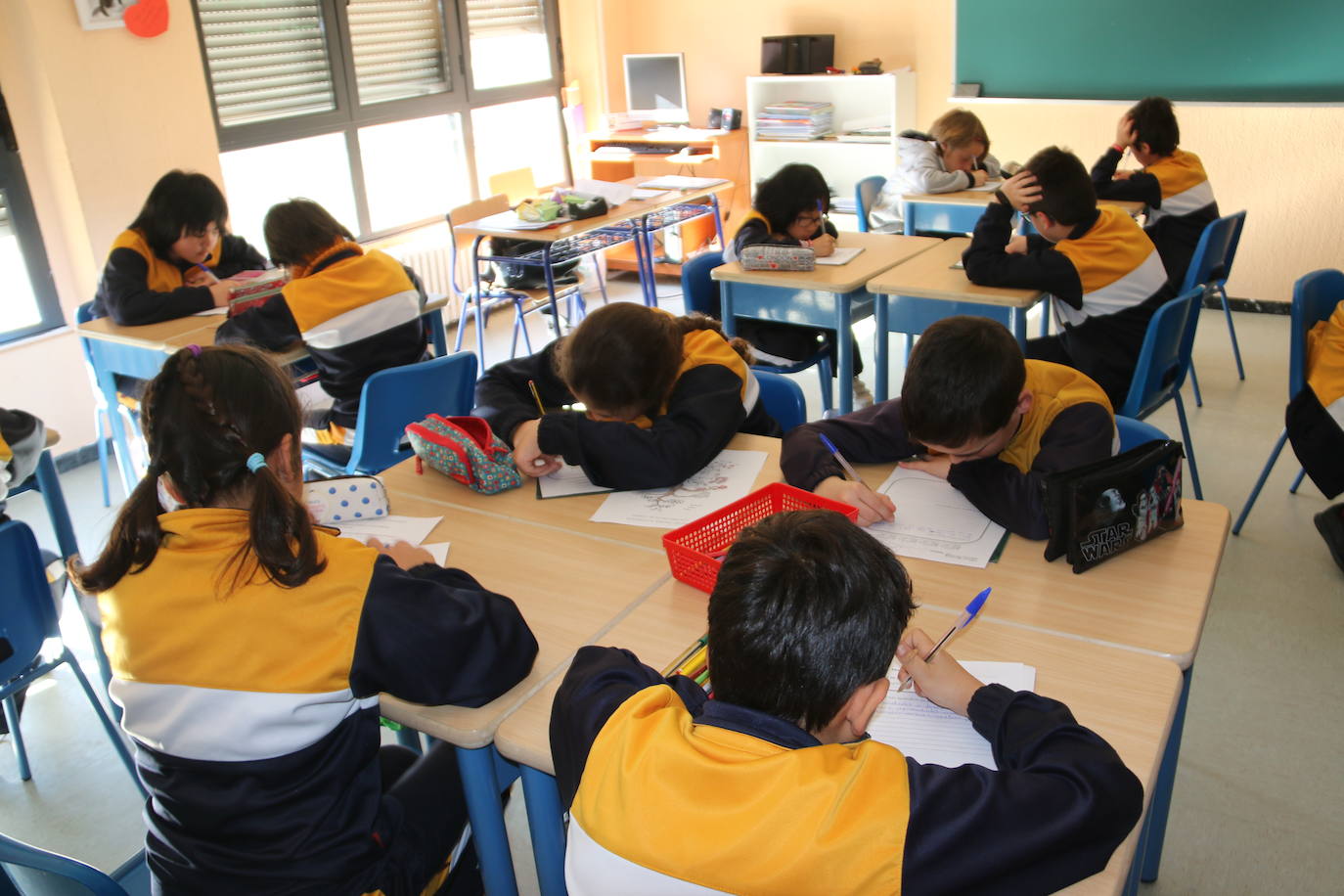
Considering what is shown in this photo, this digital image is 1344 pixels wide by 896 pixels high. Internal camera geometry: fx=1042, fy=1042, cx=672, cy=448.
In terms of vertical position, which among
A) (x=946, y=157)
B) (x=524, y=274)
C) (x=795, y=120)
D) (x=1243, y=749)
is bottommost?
(x=1243, y=749)

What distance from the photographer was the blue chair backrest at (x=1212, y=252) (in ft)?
11.8

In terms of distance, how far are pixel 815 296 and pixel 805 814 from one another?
2919 mm

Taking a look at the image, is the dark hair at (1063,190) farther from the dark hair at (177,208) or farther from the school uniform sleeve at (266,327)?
the dark hair at (177,208)

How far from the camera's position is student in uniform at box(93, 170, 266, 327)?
326cm

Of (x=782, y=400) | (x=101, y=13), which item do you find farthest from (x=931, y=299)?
(x=101, y=13)

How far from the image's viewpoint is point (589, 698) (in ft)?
3.63

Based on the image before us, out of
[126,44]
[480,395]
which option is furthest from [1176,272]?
[126,44]

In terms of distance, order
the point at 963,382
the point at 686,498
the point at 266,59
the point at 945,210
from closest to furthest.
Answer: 1. the point at 963,382
2. the point at 686,498
3. the point at 945,210
4. the point at 266,59

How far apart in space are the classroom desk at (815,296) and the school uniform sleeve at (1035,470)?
1.71 metres

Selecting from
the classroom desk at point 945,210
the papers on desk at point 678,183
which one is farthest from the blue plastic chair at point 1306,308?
the papers on desk at point 678,183

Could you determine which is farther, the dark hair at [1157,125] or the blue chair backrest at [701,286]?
the dark hair at [1157,125]

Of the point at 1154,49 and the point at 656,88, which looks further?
the point at 656,88

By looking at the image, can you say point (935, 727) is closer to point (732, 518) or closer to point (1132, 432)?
point (732, 518)

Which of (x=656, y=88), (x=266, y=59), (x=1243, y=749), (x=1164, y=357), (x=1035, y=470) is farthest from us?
(x=656, y=88)
